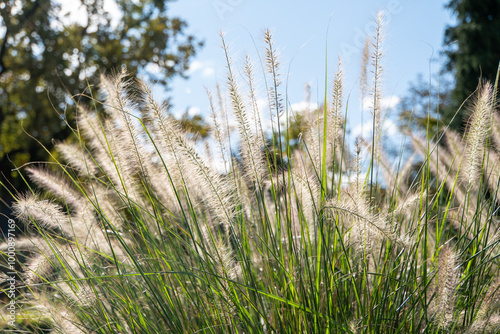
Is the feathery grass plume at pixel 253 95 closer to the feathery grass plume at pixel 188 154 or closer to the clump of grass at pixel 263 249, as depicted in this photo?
the clump of grass at pixel 263 249

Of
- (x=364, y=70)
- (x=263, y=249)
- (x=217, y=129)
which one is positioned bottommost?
(x=263, y=249)

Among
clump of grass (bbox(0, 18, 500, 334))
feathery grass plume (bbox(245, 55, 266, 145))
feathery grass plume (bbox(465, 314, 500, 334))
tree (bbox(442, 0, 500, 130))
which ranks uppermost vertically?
tree (bbox(442, 0, 500, 130))

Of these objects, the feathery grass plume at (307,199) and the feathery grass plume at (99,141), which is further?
the feathery grass plume at (99,141)

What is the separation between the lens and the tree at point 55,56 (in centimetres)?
1310

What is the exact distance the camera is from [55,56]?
13117mm

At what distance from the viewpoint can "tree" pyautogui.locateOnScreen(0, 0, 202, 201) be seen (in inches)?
A: 516

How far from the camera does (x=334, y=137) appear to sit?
1569 millimetres

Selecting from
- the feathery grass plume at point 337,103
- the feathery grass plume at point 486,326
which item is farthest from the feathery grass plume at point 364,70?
the feathery grass plume at point 486,326

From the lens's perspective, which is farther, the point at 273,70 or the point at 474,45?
the point at 474,45

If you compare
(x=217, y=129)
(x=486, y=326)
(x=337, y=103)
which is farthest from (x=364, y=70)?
(x=486, y=326)

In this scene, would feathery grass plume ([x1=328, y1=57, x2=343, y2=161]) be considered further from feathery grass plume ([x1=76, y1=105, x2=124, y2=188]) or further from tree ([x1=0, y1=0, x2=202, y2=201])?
tree ([x1=0, y1=0, x2=202, y2=201])

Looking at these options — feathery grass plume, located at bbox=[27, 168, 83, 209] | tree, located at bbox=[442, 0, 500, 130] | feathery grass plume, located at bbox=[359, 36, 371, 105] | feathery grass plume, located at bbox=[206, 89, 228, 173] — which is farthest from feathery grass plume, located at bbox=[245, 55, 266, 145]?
tree, located at bbox=[442, 0, 500, 130]

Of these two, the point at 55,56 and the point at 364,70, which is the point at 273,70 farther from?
the point at 55,56

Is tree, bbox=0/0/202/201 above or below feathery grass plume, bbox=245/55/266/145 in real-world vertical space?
above
